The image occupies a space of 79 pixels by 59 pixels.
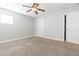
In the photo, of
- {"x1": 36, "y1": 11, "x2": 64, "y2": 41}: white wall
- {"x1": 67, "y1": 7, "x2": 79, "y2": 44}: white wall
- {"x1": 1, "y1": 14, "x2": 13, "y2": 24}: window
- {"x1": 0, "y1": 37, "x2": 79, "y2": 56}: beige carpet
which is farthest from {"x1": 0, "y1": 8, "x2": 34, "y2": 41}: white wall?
{"x1": 67, "y1": 7, "x2": 79, "y2": 44}: white wall

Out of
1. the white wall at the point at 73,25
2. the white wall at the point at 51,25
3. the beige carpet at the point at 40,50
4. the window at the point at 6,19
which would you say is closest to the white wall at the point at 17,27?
the window at the point at 6,19

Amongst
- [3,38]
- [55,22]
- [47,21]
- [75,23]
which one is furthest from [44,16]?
[3,38]

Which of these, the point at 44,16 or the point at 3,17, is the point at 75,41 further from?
the point at 3,17

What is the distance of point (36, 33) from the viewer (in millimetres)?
7312

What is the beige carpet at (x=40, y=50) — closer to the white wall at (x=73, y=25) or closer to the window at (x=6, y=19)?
the white wall at (x=73, y=25)

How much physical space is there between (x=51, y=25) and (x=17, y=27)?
2.60m

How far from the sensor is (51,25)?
5.98m

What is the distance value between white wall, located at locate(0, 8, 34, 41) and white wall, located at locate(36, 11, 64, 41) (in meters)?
0.82

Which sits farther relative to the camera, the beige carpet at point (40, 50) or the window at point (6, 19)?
the window at point (6, 19)

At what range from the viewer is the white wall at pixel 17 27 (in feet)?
15.5

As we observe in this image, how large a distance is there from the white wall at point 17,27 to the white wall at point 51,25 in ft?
2.69

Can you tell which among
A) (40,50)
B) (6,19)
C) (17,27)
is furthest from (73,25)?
(6,19)

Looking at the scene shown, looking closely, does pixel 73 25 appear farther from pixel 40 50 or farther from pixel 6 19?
pixel 6 19

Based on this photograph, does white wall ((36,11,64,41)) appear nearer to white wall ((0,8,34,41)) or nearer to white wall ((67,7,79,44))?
white wall ((67,7,79,44))
